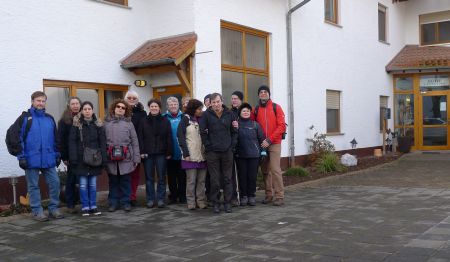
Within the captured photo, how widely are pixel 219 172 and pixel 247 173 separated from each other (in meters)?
0.60

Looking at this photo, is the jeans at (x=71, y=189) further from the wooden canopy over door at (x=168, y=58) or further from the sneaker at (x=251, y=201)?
the wooden canopy over door at (x=168, y=58)

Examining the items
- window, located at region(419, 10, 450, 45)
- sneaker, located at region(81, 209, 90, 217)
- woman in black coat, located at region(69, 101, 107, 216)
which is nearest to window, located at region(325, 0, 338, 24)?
window, located at region(419, 10, 450, 45)

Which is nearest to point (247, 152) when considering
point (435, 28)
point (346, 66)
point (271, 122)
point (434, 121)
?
point (271, 122)

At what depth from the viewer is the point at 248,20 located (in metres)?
11.1

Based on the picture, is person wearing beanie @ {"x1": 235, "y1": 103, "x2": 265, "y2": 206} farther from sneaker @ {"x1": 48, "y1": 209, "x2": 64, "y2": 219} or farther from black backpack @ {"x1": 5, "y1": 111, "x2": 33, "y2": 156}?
black backpack @ {"x1": 5, "y1": 111, "x2": 33, "y2": 156}

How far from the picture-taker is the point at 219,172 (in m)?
7.25

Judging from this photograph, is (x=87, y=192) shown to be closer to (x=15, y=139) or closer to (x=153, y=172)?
(x=153, y=172)

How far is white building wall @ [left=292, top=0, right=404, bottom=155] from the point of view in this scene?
13141 millimetres

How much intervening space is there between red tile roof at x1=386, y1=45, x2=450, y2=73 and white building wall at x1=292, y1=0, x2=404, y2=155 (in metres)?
0.35

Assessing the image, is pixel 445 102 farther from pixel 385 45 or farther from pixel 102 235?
pixel 102 235

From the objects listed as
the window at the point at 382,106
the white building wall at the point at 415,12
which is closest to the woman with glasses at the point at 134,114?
the window at the point at 382,106

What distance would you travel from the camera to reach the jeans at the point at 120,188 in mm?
7352

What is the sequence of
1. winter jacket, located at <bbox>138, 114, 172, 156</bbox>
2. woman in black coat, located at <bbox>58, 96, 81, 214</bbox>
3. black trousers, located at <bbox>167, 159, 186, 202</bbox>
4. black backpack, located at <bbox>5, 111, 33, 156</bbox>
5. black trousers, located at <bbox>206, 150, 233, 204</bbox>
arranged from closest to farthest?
black backpack, located at <bbox>5, 111, 33, 156</bbox> → woman in black coat, located at <bbox>58, 96, 81, 214</bbox> → black trousers, located at <bbox>206, 150, 233, 204</bbox> → winter jacket, located at <bbox>138, 114, 172, 156</bbox> → black trousers, located at <bbox>167, 159, 186, 202</bbox>

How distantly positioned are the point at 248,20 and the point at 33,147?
6293 mm
